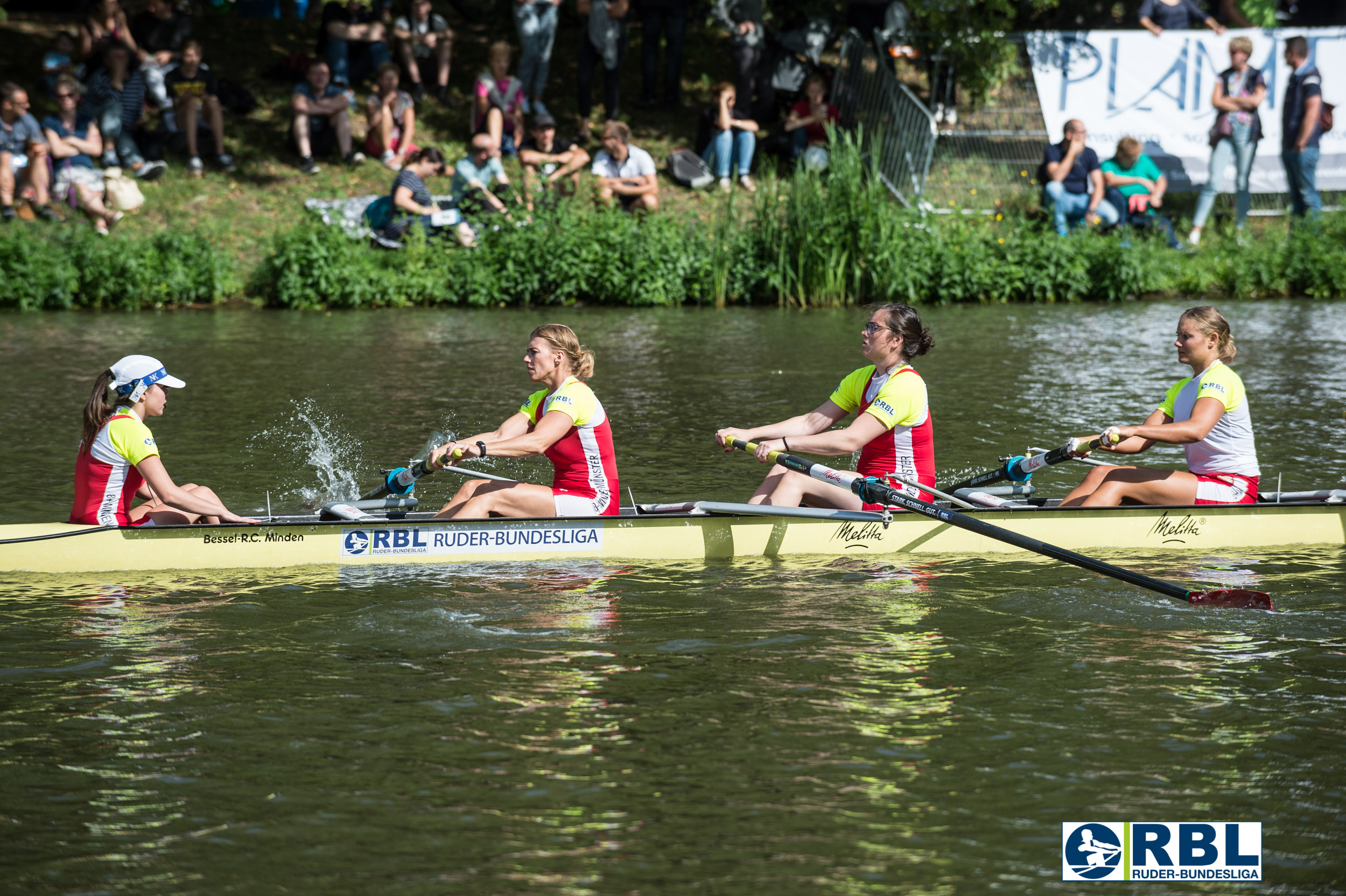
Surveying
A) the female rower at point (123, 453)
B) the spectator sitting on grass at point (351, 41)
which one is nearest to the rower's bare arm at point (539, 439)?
the female rower at point (123, 453)

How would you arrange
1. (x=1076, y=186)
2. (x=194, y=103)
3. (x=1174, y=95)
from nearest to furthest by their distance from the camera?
(x=1076, y=186)
(x=194, y=103)
(x=1174, y=95)

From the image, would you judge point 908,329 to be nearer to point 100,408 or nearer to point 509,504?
point 509,504

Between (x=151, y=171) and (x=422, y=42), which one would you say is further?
(x=422, y=42)

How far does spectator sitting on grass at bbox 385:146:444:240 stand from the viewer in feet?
65.0

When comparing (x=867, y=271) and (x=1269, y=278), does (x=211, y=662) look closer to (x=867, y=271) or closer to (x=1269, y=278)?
(x=867, y=271)

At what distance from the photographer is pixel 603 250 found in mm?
19781

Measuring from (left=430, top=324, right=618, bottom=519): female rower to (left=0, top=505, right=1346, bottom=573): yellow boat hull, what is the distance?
186mm

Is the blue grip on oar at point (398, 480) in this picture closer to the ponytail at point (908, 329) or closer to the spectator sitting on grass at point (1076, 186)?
the ponytail at point (908, 329)

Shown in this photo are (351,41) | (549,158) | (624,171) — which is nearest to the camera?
(624,171)

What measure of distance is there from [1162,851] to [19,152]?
1902 cm

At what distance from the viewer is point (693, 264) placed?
65.4ft

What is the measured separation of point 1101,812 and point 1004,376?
964 centimetres


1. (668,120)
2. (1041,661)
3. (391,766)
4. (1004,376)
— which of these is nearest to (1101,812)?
(1041,661)

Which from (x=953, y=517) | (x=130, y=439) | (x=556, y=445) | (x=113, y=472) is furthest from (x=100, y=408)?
(x=953, y=517)
